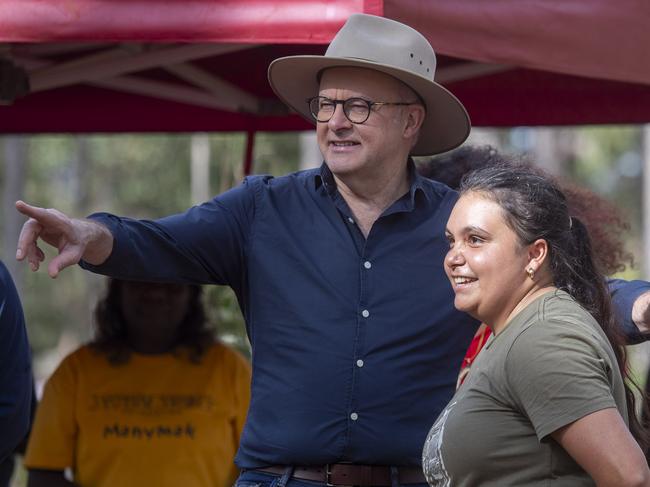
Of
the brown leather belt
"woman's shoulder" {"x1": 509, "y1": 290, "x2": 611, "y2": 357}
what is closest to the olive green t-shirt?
"woman's shoulder" {"x1": 509, "y1": 290, "x2": 611, "y2": 357}

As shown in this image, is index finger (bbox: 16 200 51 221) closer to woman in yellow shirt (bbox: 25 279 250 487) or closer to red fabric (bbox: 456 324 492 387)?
red fabric (bbox: 456 324 492 387)

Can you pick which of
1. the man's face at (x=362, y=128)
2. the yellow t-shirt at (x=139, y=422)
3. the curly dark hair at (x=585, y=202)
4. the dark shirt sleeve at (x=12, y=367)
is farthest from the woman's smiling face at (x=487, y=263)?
the yellow t-shirt at (x=139, y=422)

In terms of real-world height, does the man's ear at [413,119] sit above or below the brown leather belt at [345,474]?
above

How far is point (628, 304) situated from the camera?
10.8 feet

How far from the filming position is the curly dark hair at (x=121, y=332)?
4984 millimetres

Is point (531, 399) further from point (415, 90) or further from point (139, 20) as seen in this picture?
point (139, 20)

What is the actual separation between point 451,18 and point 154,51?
4.54 feet

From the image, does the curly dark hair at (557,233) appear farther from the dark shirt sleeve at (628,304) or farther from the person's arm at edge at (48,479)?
the person's arm at edge at (48,479)

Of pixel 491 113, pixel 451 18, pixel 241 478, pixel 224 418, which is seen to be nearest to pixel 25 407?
pixel 241 478

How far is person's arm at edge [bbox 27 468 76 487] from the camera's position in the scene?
186 inches

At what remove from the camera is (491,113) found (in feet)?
17.3

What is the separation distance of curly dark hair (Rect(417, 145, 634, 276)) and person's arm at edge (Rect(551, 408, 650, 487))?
1.29 m

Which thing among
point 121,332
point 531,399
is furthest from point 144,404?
point 531,399

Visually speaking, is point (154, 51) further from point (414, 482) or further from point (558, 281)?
point (558, 281)
